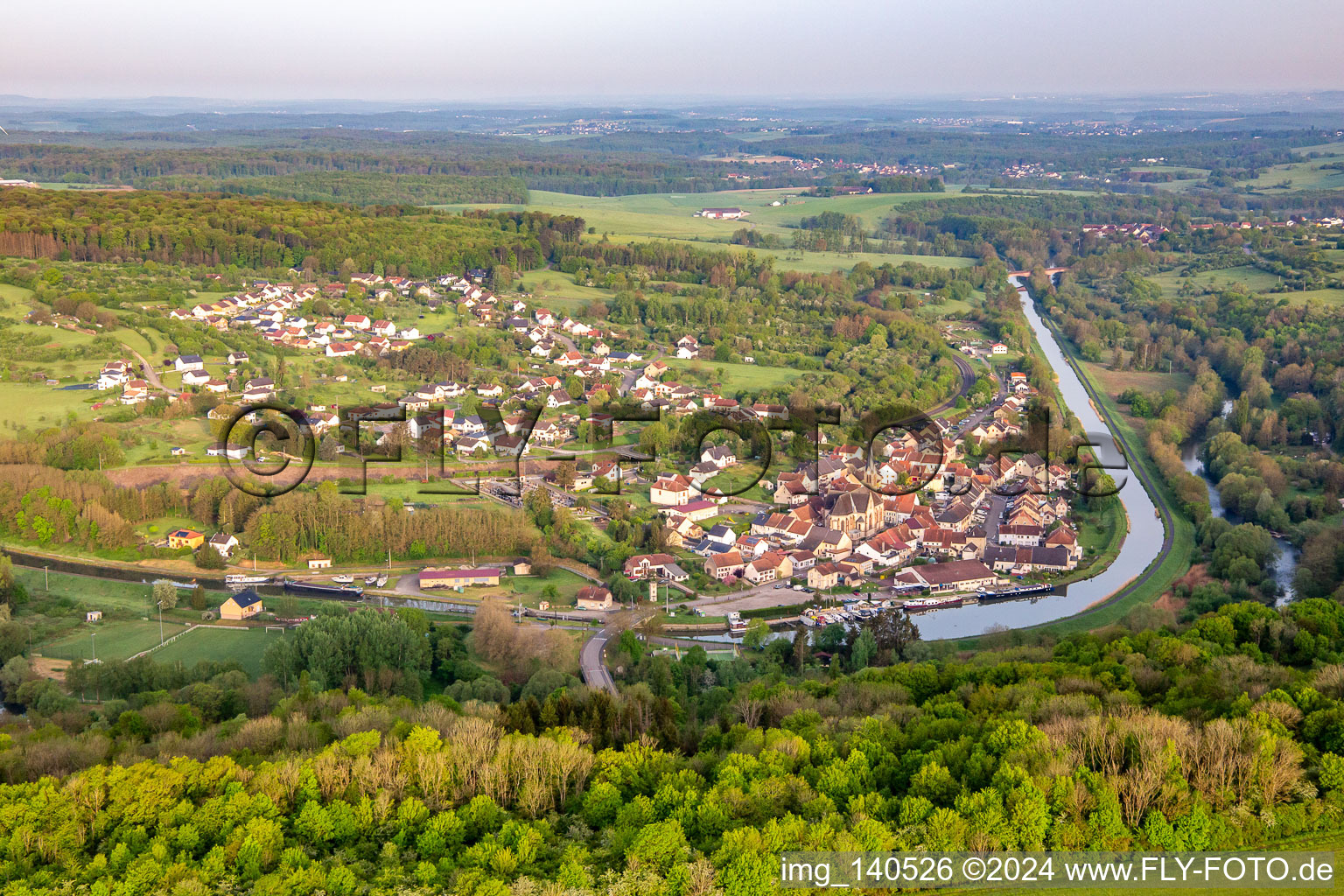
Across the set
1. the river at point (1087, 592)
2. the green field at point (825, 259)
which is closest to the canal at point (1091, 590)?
the river at point (1087, 592)

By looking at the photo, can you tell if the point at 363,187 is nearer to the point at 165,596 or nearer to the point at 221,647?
the point at 165,596

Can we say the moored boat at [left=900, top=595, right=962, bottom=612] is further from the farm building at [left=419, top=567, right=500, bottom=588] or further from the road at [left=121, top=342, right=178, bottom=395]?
the road at [left=121, top=342, right=178, bottom=395]

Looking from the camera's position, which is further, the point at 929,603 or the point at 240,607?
the point at 929,603

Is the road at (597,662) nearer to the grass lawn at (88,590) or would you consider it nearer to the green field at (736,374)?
the grass lawn at (88,590)

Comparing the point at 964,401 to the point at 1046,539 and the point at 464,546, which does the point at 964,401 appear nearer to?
the point at 1046,539

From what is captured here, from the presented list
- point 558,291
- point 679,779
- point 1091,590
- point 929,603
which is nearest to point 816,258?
point 558,291

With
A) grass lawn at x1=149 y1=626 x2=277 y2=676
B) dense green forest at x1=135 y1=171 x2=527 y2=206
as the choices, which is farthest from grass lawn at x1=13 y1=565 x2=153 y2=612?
dense green forest at x1=135 y1=171 x2=527 y2=206
